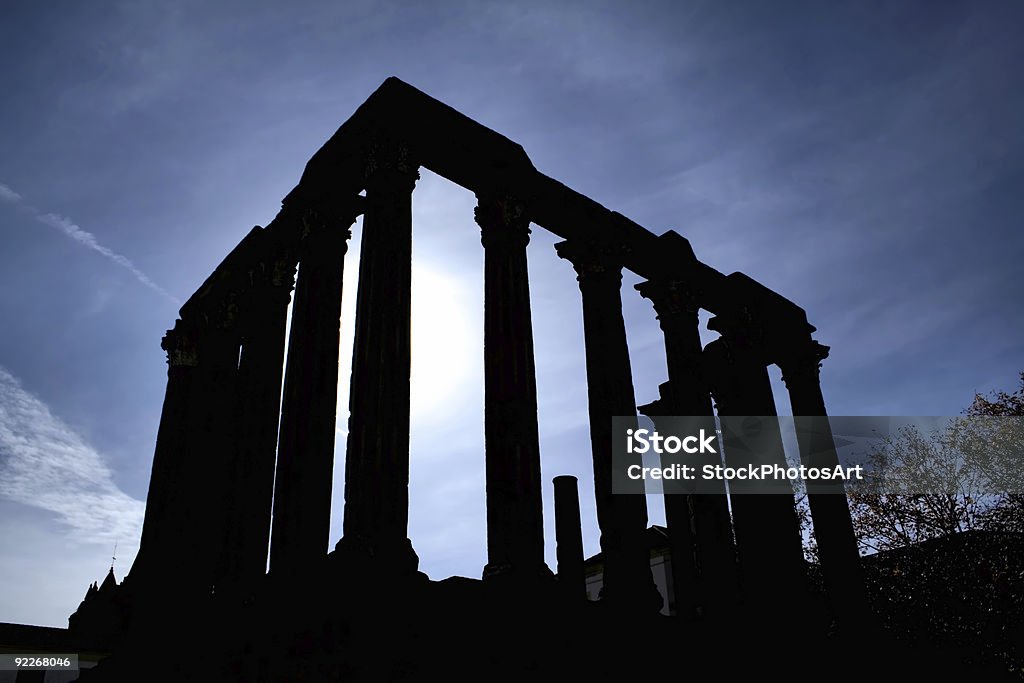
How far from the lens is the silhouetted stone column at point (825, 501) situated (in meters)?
26.1

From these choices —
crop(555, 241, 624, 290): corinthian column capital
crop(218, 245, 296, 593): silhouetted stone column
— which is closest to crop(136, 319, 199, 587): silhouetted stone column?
crop(218, 245, 296, 593): silhouetted stone column

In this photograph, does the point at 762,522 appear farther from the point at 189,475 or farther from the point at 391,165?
the point at 189,475

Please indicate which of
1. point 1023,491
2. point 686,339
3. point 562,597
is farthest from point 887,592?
point 562,597

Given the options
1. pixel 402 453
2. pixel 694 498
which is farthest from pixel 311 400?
pixel 694 498

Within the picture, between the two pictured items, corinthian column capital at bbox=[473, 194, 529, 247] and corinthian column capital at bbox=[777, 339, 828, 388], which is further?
corinthian column capital at bbox=[777, 339, 828, 388]

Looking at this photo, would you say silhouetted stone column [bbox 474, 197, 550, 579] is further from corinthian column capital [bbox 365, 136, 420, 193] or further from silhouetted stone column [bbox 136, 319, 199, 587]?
silhouetted stone column [bbox 136, 319, 199, 587]

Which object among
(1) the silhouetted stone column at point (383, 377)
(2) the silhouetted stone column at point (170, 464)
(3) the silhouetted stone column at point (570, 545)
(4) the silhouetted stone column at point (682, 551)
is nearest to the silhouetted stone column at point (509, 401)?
(3) the silhouetted stone column at point (570, 545)

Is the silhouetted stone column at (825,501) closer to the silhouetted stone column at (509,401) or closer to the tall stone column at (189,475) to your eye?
the silhouetted stone column at (509,401)

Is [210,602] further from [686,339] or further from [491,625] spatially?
[686,339]

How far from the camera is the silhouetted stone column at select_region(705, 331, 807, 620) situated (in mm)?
23953

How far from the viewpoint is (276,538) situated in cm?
1709

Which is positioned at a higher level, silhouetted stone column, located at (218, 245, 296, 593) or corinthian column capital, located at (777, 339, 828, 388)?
corinthian column capital, located at (777, 339, 828, 388)

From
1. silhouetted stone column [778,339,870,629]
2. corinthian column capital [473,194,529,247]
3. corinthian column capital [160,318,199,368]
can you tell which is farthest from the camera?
corinthian column capital [160,318,199,368]

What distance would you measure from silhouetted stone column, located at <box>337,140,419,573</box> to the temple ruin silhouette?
0.16ft
